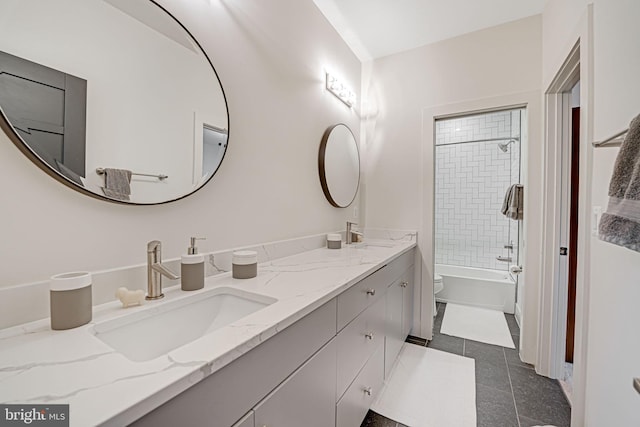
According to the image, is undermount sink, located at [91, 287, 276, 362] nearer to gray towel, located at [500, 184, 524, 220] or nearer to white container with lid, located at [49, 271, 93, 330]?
white container with lid, located at [49, 271, 93, 330]

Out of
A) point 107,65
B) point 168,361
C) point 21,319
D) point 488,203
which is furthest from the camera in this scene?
point 488,203

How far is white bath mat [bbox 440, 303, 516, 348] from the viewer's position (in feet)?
7.91

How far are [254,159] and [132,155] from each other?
61 cm

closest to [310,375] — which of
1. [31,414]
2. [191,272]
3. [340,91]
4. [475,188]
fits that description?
[191,272]

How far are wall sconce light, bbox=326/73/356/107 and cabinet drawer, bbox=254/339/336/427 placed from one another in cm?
184

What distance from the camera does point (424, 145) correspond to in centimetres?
238

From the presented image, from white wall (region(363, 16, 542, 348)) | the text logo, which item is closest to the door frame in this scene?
white wall (region(363, 16, 542, 348))

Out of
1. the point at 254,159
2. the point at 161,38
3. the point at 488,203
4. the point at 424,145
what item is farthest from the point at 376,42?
the point at 488,203

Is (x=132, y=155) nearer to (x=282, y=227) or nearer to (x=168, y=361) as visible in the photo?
(x=168, y=361)

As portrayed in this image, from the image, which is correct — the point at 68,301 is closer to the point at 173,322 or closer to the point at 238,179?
the point at 173,322

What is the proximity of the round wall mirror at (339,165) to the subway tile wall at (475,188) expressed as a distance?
73.2 inches

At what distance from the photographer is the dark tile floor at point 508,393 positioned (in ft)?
4.91

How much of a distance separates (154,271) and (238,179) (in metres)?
0.60

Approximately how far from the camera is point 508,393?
1714 mm
